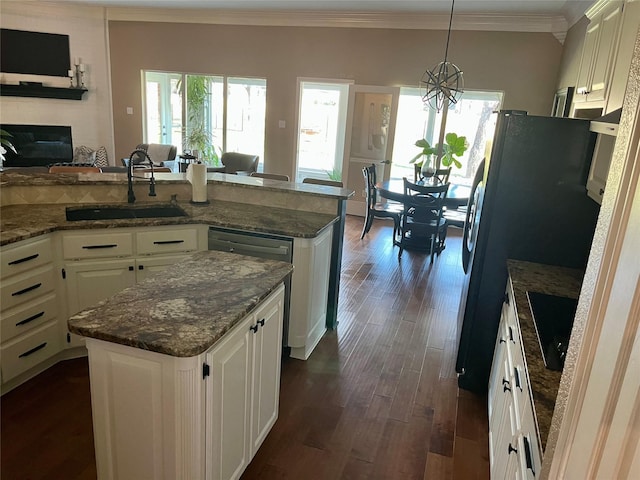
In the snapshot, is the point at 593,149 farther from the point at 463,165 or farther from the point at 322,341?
the point at 463,165

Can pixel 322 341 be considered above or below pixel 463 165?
below

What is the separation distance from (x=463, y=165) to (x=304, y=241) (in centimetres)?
527

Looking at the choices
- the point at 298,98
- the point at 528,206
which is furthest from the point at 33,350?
the point at 298,98

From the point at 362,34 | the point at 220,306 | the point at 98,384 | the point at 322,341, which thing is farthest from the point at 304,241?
the point at 362,34

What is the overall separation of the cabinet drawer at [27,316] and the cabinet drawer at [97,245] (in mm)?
289

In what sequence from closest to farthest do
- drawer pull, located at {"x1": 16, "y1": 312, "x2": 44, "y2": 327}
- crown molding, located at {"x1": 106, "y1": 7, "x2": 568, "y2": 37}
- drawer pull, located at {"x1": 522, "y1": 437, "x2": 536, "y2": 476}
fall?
drawer pull, located at {"x1": 522, "y1": 437, "x2": 536, "y2": 476} < drawer pull, located at {"x1": 16, "y1": 312, "x2": 44, "y2": 327} < crown molding, located at {"x1": 106, "y1": 7, "x2": 568, "y2": 37}

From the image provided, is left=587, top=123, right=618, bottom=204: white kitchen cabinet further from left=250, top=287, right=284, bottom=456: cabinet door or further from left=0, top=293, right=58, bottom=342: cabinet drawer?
left=0, top=293, right=58, bottom=342: cabinet drawer

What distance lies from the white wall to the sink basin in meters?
5.91

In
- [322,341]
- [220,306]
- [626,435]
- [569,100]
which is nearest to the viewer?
[626,435]

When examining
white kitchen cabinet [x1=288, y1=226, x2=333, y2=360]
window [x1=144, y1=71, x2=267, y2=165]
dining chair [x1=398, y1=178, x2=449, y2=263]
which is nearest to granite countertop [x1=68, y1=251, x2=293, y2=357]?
white kitchen cabinet [x1=288, y1=226, x2=333, y2=360]

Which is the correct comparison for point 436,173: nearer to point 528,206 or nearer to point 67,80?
point 528,206

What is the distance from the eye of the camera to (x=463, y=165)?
24.1 feet

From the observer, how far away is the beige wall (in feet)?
20.6

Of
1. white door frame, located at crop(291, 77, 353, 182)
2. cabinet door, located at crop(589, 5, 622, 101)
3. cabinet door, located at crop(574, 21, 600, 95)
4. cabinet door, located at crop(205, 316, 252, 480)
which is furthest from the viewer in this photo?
white door frame, located at crop(291, 77, 353, 182)
